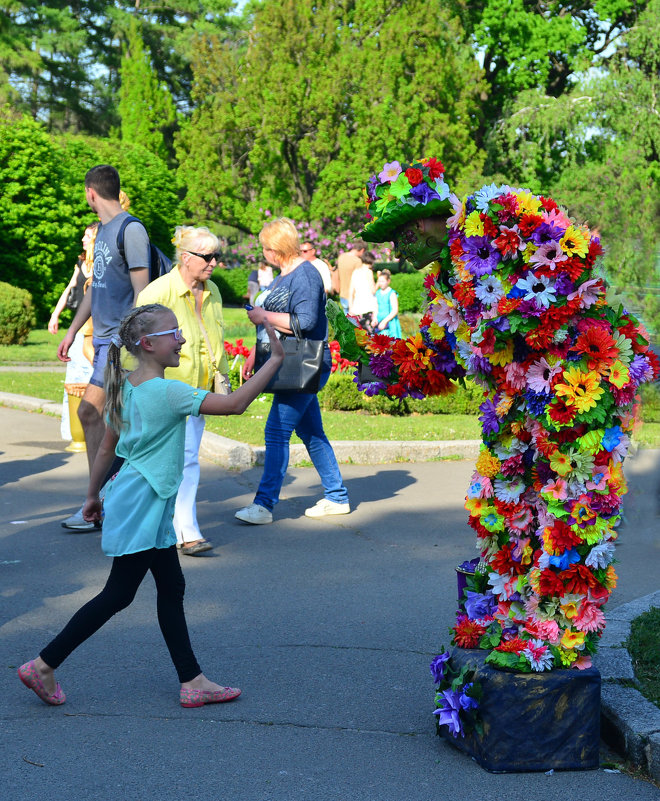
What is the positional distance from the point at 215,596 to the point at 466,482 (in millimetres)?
3559

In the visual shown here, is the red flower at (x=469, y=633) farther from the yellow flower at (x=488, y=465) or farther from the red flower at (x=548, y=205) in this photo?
the red flower at (x=548, y=205)

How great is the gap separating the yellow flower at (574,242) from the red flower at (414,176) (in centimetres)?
57

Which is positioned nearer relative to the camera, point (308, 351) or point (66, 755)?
point (66, 755)

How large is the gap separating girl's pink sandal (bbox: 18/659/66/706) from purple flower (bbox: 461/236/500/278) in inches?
86.3

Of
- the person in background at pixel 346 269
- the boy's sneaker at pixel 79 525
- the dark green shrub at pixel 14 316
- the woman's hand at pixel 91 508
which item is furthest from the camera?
the dark green shrub at pixel 14 316

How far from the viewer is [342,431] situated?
10602 mm

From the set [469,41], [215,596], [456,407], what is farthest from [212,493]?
[469,41]

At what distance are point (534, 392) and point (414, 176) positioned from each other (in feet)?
2.82

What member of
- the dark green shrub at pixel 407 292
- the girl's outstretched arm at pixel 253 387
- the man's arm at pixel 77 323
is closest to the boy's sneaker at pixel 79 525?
the man's arm at pixel 77 323

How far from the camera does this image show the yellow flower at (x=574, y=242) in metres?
3.36

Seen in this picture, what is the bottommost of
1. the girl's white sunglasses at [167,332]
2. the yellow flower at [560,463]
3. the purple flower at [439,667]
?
the purple flower at [439,667]

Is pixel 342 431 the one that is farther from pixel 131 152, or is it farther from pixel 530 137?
pixel 530 137

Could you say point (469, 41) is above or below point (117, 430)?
above

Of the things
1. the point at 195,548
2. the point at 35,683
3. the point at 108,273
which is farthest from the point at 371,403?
the point at 35,683
